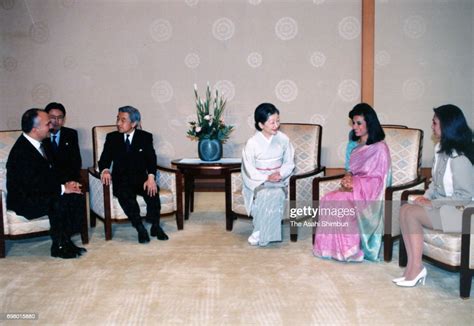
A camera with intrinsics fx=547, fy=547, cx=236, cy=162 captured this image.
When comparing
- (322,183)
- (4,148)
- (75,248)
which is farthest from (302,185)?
(4,148)

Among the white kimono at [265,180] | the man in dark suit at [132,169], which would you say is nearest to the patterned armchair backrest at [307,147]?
the white kimono at [265,180]

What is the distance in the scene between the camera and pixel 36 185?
14.8 feet

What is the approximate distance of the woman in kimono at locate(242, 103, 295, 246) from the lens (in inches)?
188

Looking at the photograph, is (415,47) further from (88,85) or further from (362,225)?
(88,85)

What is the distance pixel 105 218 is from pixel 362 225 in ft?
7.39

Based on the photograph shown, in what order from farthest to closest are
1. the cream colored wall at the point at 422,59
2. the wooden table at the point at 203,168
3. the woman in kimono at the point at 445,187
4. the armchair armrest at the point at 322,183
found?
the cream colored wall at the point at 422,59, the wooden table at the point at 203,168, the armchair armrest at the point at 322,183, the woman in kimono at the point at 445,187

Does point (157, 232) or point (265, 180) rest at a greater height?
point (265, 180)

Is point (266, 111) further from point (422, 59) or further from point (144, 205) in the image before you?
point (422, 59)

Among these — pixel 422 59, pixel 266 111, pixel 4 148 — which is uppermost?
pixel 422 59

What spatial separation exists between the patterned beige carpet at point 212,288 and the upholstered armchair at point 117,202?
235mm

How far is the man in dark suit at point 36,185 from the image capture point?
4480 millimetres

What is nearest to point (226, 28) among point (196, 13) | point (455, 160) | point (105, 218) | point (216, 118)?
point (196, 13)

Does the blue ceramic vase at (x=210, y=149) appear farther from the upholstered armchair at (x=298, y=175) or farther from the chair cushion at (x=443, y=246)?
the chair cushion at (x=443, y=246)

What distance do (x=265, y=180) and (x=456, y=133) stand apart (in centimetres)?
178
